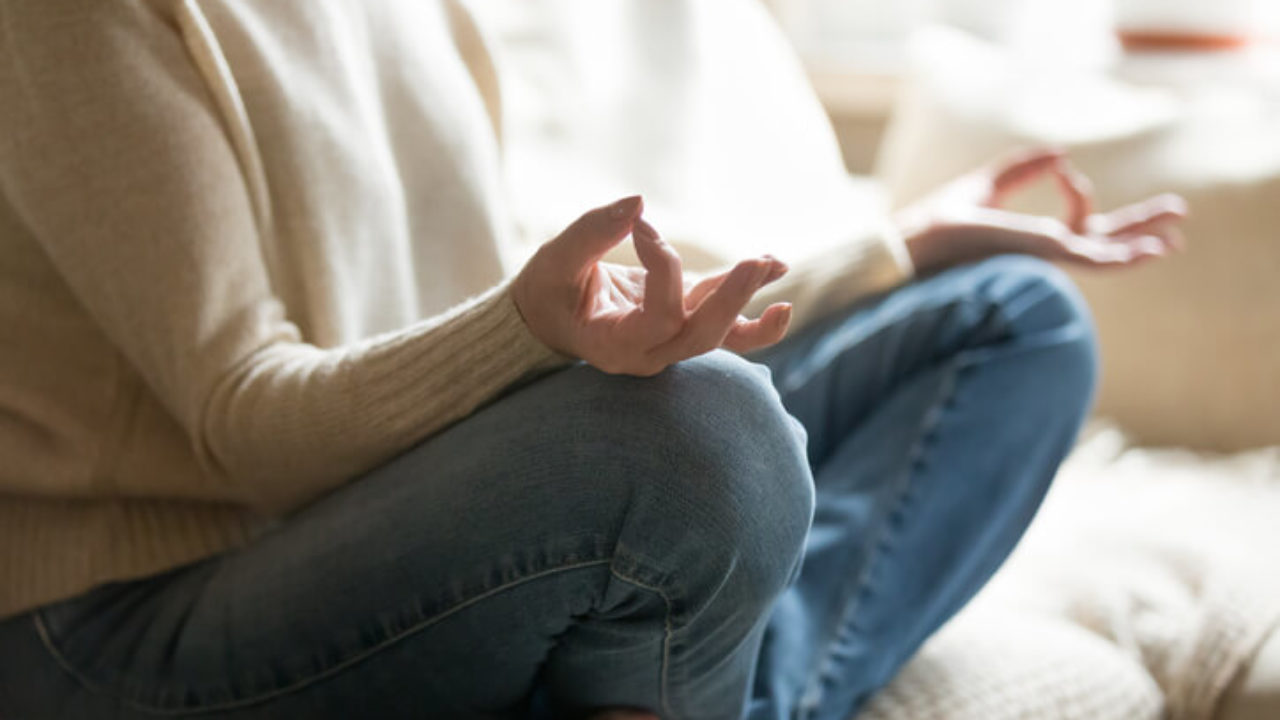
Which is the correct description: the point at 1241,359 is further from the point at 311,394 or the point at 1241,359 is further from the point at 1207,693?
the point at 311,394

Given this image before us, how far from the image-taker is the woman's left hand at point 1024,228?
110 cm

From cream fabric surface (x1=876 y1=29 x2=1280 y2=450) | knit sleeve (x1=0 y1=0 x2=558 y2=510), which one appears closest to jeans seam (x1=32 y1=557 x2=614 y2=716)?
knit sleeve (x1=0 y1=0 x2=558 y2=510)

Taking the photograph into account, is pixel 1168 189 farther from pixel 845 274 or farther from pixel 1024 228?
pixel 845 274

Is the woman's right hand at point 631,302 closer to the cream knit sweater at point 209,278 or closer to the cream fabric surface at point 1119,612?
the cream knit sweater at point 209,278

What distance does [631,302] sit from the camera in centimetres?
68

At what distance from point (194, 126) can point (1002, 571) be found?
804 millimetres

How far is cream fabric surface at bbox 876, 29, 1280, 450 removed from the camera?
1329mm

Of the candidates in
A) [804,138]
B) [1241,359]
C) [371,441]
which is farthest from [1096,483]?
[371,441]

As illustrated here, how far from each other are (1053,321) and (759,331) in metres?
0.44

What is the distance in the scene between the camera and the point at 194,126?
0.73m

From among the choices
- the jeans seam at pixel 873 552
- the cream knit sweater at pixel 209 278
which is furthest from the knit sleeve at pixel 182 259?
the jeans seam at pixel 873 552

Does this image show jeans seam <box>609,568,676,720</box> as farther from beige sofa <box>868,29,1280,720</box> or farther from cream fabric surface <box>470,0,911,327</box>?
cream fabric surface <box>470,0,911,327</box>

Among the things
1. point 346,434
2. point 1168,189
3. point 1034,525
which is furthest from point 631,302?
point 1168,189

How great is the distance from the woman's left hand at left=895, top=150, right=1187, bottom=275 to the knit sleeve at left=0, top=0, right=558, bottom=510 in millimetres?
529
